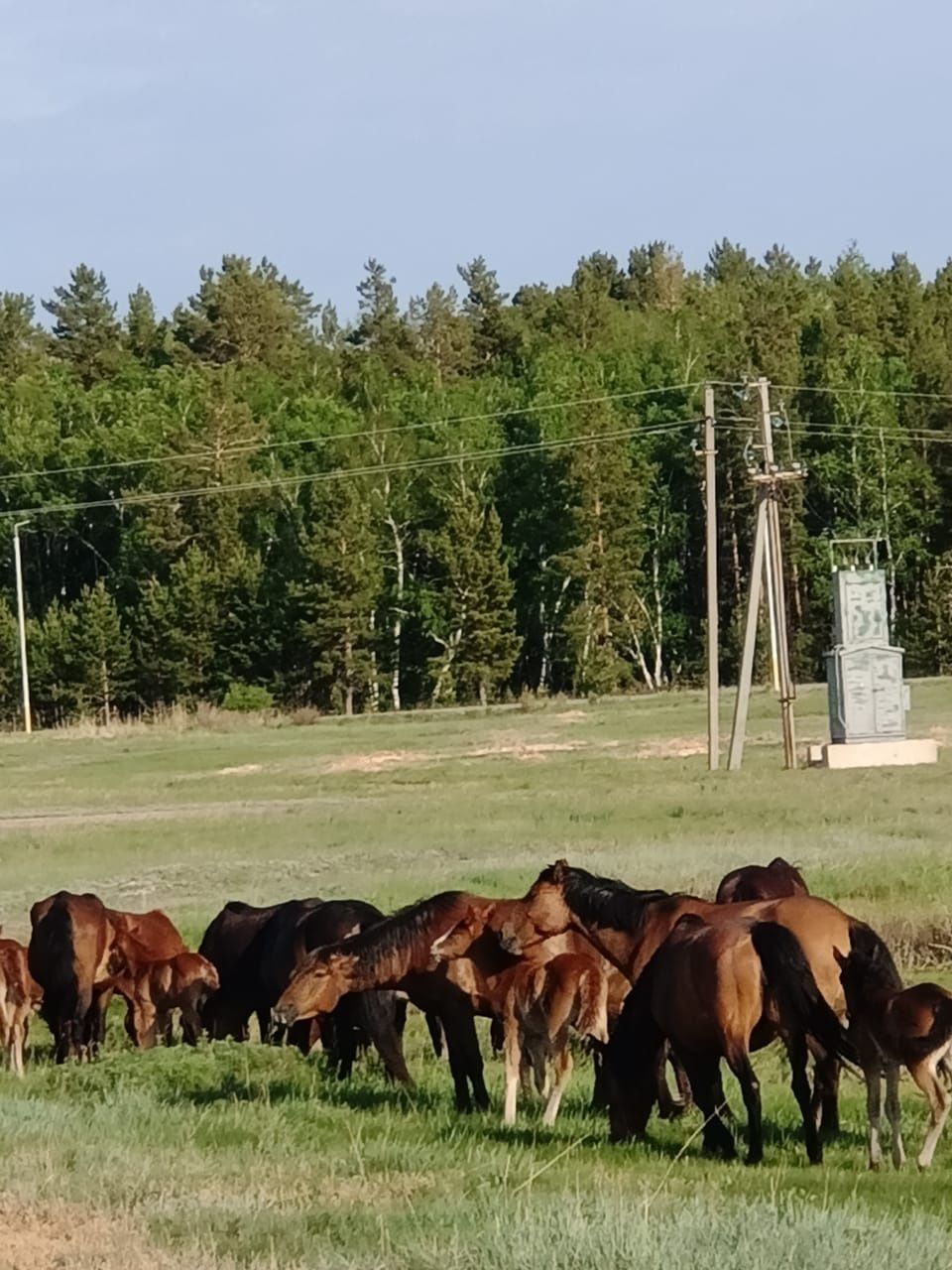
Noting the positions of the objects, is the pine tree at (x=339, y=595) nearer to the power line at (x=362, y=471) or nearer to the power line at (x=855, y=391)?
the power line at (x=362, y=471)

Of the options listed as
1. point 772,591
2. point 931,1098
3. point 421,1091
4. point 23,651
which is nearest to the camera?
point 931,1098

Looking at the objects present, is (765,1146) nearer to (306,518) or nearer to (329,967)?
(329,967)

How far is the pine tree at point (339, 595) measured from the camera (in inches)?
3344

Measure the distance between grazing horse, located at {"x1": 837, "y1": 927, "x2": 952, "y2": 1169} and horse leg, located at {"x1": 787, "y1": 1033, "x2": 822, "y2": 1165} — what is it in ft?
0.96

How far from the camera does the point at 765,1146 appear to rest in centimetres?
1070

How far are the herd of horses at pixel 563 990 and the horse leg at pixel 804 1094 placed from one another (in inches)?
0.4

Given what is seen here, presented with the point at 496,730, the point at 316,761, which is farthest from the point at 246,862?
the point at 496,730

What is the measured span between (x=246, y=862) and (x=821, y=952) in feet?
65.1

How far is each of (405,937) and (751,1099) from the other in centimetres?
270

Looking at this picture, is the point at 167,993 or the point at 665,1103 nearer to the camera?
the point at 665,1103

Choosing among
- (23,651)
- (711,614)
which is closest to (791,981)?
(711,614)

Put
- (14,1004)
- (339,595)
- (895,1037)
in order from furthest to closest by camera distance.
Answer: (339,595) < (14,1004) < (895,1037)

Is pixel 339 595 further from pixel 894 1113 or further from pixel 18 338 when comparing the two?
pixel 894 1113

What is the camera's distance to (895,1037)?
9844mm
